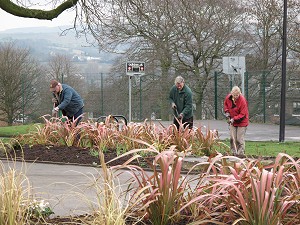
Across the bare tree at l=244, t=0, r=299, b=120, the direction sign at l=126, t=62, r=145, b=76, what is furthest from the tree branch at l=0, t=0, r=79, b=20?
the bare tree at l=244, t=0, r=299, b=120

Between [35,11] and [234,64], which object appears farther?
[234,64]

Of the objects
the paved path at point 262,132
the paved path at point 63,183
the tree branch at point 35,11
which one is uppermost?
the tree branch at point 35,11

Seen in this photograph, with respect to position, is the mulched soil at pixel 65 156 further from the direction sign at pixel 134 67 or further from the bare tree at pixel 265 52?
the bare tree at pixel 265 52

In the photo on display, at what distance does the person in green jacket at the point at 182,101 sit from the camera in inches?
541

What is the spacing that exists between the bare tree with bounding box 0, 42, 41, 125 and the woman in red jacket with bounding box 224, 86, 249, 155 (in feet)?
85.6

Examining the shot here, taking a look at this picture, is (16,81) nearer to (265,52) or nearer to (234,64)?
(265,52)

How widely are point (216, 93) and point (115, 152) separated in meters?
22.0

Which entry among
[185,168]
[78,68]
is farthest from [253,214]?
[78,68]

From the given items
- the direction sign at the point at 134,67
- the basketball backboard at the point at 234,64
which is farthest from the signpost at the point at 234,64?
the direction sign at the point at 134,67

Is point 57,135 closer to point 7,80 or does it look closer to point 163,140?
point 163,140

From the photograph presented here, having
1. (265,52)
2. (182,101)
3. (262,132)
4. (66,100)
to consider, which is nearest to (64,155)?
A: (66,100)

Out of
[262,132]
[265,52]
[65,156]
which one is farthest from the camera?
[265,52]

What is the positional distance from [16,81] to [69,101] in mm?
28677

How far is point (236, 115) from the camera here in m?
13.1
